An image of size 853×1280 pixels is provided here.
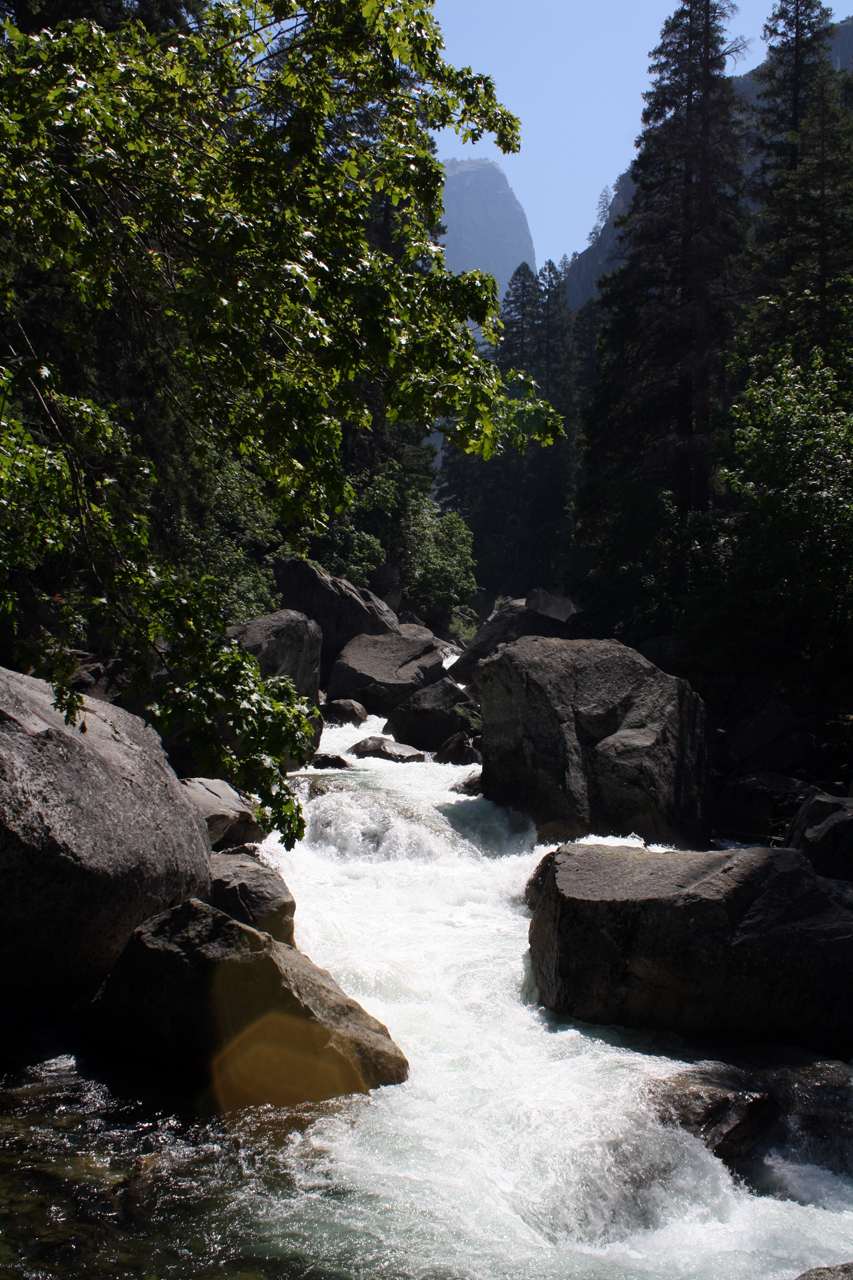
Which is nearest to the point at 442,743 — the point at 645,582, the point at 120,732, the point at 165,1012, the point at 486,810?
the point at 486,810

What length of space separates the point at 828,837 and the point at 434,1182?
20.1 feet

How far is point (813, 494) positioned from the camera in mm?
15453

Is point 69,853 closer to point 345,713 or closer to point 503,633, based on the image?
point 345,713

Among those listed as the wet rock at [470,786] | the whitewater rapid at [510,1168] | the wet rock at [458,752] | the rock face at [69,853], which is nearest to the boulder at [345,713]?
the wet rock at [458,752]

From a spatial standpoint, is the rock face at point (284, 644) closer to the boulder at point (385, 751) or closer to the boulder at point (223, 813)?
the boulder at point (385, 751)

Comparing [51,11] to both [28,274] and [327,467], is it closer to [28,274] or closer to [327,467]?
[28,274]

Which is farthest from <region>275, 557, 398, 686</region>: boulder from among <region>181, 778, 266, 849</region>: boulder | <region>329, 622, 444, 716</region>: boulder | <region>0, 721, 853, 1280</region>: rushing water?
<region>0, 721, 853, 1280</region>: rushing water

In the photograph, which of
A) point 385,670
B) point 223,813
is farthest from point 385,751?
point 223,813

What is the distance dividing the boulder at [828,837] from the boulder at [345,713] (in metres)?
11.6

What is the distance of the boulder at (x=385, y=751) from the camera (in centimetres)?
1678

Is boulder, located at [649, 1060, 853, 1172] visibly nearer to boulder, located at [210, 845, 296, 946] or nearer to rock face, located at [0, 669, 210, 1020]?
boulder, located at [210, 845, 296, 946]

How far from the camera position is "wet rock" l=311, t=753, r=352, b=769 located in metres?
15.7

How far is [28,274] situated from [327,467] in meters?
13.0

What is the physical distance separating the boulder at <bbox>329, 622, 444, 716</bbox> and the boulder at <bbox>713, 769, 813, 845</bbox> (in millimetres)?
8270
